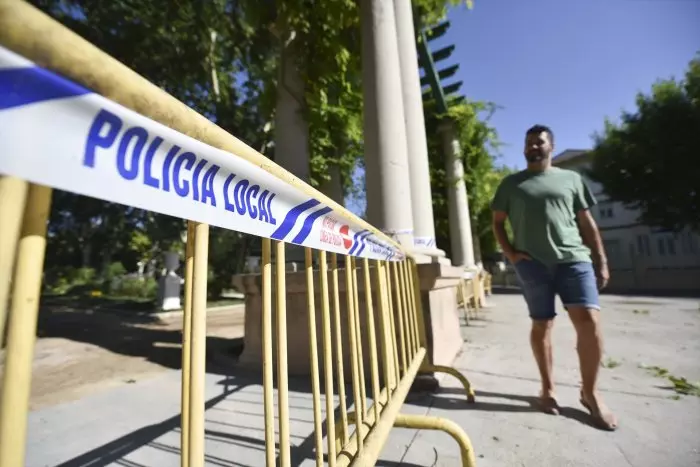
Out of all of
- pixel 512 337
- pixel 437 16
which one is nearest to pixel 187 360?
pixel 512 337

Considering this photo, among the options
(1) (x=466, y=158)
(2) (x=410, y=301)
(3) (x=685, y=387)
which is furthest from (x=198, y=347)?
(1) (x=466, y=158)

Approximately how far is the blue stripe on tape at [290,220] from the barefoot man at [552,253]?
2.12 meters

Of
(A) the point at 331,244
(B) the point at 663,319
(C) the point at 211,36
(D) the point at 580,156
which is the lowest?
(B) the point at 663,319

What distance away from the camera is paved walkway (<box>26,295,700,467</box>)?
5.86 feet

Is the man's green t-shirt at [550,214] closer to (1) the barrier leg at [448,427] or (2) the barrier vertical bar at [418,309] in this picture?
(2) the barrier vertical bar at [418,309]

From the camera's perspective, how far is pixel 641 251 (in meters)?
25.2

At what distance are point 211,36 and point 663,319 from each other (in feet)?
43.5

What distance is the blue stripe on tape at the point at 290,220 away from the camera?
0.84m

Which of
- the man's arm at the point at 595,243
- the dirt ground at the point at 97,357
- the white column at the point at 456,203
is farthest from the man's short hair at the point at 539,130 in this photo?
the white column at the point at 456,203

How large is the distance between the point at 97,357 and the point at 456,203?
8991mm

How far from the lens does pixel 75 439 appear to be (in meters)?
2.12

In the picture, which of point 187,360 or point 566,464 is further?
point 566,464

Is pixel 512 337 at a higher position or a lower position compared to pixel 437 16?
lower

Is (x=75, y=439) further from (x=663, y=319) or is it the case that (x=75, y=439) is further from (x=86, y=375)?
(x=663, y=319)
